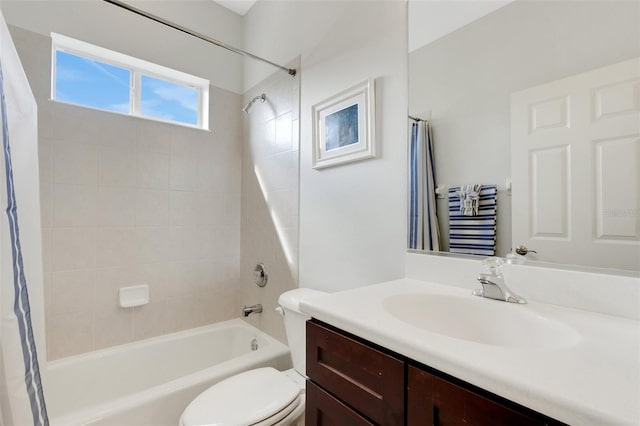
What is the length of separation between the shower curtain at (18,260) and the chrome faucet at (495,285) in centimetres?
122

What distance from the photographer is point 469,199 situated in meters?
1.04

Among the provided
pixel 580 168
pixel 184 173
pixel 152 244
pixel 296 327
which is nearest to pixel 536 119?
pixel 580 168

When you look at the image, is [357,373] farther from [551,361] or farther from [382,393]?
[551,361]

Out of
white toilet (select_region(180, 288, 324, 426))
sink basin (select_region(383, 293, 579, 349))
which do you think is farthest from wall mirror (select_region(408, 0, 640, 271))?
white toilet (select_region(180, 288, 324, 426))

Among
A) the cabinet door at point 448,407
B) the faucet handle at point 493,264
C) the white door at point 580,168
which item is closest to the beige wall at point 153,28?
the white door at point 580,168

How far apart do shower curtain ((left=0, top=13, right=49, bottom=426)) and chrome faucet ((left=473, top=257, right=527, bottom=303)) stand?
122 centimetres

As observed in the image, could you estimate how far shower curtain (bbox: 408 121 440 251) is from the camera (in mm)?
1134

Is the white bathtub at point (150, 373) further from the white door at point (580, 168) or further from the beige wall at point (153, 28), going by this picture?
the beige wall at point (153, 28)

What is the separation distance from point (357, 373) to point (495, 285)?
0.49 meters

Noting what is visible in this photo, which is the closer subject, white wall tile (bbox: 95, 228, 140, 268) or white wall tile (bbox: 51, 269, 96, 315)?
white wall tile (bbox: 51, 269, 96, 315)

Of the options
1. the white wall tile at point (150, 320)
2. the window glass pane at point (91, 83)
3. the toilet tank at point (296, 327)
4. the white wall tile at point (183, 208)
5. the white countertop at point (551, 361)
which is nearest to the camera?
the white countertop at point (551, 361)

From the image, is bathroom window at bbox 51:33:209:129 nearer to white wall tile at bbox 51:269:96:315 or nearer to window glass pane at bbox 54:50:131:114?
window glass pane at bbox 54:50:131:114

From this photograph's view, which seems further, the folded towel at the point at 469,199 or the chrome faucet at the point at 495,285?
the folded towel at the point at 469,199

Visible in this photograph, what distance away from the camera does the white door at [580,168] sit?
0.73 m
